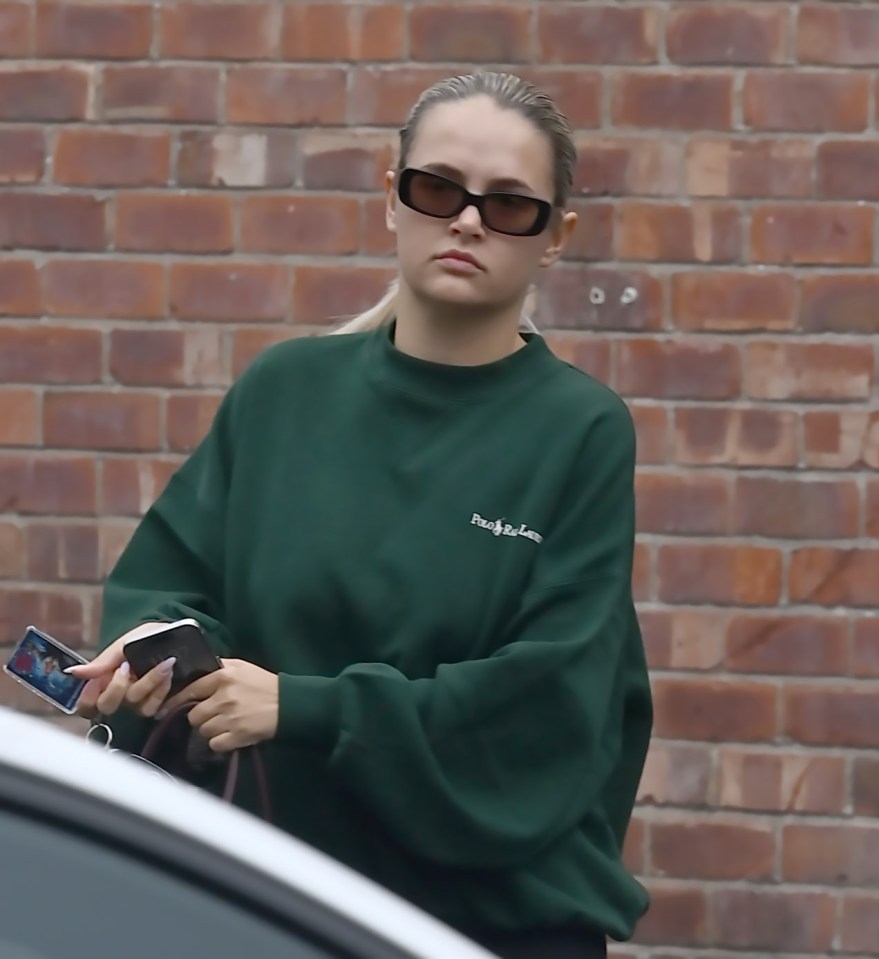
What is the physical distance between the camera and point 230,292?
11.4 feet

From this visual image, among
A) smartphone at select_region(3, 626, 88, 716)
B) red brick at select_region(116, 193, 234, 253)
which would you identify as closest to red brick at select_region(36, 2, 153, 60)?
red brick at select_region(116, 193, 234, 253)

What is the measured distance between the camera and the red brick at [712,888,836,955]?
11.2 feet

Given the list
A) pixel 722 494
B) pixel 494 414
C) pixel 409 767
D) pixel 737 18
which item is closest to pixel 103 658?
pixel 409 767

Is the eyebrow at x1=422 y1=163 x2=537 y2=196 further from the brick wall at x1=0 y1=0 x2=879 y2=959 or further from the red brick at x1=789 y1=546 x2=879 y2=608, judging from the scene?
the red brick at x1=789 y1=546 x2=879 y2=608

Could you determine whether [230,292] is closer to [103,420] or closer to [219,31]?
[103,420]

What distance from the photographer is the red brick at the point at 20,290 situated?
351cm

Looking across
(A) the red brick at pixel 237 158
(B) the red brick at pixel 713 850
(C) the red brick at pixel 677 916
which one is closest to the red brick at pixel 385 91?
(A) the red brick at pixel 237 158

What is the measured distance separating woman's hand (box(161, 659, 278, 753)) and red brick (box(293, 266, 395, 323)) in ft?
5.33

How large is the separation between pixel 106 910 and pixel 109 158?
2.63 m

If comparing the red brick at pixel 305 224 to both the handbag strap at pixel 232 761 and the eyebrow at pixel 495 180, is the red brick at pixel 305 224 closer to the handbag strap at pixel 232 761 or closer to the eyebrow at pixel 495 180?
the eyebrow at pixel 495 180

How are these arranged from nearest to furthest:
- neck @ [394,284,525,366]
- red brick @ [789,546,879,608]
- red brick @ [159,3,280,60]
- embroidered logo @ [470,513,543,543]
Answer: embroidered logo @ [470,513,543,543] < neck @ [394,284,525,366] < red brick @ [789,546,879,608] < red brick @ [159,3,280,60]

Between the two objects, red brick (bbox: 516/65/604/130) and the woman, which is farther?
red brick (bbox: 516/65/604/130)

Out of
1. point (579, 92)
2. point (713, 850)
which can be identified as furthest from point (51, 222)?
point (713, 850)

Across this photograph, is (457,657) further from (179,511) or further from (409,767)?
(179,511)
